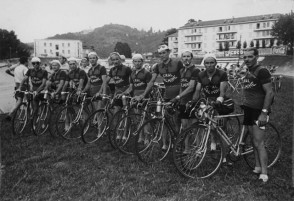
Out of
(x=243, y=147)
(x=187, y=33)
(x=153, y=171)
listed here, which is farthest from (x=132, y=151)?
(x=187, y=33)

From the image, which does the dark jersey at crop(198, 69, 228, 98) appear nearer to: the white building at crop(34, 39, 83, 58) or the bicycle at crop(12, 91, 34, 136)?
the bicycle at crop(12, 91, 34, 136)

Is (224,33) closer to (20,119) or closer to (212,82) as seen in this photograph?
(20,119)

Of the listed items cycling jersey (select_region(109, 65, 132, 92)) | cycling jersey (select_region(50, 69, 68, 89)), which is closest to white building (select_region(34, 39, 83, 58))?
cycling jersey (select_region(50, 69, 68, 89))

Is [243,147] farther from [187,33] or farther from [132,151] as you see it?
[187,33]

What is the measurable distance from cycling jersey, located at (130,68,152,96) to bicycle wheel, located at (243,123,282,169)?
261cm

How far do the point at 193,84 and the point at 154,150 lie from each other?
5.37 ft

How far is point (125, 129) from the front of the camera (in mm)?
6133

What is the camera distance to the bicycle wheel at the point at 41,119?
7.60 meters

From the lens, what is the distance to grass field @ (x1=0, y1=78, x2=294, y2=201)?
14.1ft

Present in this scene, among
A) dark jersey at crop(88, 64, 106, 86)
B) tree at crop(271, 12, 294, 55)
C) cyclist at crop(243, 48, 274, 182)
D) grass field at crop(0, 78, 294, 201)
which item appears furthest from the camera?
tree at crop(271, 12, 294, 55)

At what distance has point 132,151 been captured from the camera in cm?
632

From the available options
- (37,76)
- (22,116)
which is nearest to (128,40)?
(37,76)

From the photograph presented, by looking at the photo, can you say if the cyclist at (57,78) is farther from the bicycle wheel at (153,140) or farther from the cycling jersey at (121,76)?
the bicycle wheel at (153,140)

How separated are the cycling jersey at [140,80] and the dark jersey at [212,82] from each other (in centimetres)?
140
